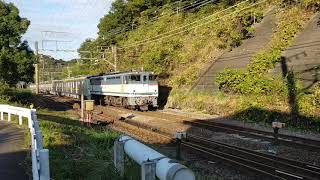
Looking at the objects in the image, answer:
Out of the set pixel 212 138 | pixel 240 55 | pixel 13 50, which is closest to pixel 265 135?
pixel 212 138

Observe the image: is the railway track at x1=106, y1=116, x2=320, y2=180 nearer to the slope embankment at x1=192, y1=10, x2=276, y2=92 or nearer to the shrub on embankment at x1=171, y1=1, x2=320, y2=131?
the shrub on embankment at x1=171, y1=1, x2=320, y2=131

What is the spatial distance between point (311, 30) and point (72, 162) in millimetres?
24649

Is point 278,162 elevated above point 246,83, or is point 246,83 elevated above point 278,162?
point 246,83

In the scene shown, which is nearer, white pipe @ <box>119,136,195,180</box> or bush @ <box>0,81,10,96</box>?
white pipe @ <box>119,136,195,180</box>

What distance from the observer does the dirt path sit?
31.6 feet

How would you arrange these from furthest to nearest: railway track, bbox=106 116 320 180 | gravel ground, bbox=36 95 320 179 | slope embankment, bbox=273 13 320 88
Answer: slope embankment, bbox=273 13 320 88 < gravel ground, bbox=36 95 320 179 < railway track, bbox=106 116 320 180

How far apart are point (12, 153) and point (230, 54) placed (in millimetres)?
28402

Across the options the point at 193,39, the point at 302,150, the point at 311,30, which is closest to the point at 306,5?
the point at 311,30

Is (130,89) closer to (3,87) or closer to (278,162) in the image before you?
(3,87)

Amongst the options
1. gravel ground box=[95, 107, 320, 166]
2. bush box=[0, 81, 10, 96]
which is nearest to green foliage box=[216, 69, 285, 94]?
gravel ground box=[95, 107, 320, 166]

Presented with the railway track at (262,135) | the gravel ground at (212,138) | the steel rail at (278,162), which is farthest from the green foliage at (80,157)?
the railway track at (262,135)

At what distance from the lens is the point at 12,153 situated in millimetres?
12117

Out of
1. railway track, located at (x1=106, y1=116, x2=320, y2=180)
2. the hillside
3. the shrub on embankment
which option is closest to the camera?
railway track, located at (x1=106, y1=116, x2=320, y2=180)

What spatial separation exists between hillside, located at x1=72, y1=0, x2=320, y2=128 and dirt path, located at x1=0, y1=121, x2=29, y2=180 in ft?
43.5
